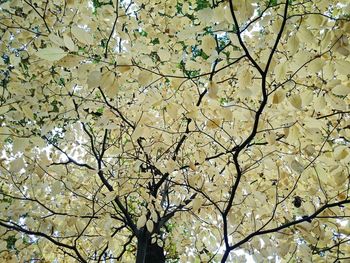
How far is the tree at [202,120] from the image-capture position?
4.94 feet

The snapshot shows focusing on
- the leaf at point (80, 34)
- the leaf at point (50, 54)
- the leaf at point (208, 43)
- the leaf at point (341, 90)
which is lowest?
the leaf at point (50, 54)

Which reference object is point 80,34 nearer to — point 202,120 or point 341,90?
point 341,90

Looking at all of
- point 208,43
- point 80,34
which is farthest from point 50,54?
point 208,43

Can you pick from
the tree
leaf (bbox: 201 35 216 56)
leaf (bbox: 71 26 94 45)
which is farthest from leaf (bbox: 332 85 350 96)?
leaf (bbox: 71 26 94 45)

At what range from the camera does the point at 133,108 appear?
2594 mm

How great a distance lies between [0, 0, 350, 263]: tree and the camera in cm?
151

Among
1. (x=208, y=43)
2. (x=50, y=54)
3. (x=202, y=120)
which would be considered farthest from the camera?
(x=202, y=120)

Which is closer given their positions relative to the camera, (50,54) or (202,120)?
(50,54)

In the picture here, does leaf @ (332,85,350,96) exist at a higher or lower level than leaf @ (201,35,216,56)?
lower

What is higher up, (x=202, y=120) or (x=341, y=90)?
(x=202, y=120)

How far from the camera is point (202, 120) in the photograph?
8.44ft

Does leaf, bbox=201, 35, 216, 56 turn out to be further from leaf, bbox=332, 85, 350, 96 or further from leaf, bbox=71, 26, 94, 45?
leaf, bbox=332, 85, 350, 96

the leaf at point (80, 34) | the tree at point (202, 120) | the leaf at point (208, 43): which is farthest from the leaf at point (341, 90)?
the leaf at point (80, 34)

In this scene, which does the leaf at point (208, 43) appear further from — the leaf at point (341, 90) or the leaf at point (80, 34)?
the leaf at point (341, 90)
